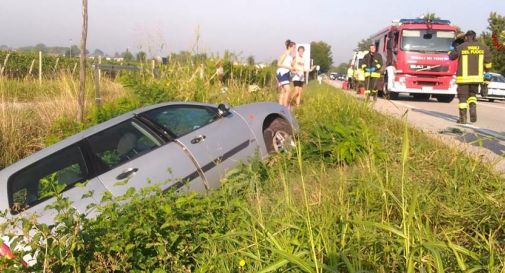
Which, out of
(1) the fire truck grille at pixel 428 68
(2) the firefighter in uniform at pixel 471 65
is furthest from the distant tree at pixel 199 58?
(1) the fire truck grille at pixel 428 68

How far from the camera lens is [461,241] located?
2975 mm

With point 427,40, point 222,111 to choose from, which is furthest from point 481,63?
point 427,40

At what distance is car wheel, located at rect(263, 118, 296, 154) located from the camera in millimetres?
5734

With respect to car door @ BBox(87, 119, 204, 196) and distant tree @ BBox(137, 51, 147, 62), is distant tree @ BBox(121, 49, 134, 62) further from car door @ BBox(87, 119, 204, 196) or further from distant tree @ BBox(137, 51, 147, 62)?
car door @ BBox(87, 119, 204, 196)

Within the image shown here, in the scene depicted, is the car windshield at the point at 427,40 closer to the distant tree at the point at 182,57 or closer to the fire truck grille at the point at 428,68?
the fire truck grille at the point at 428,68

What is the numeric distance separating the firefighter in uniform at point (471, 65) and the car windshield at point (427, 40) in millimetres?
8336

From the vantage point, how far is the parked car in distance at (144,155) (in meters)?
3.67

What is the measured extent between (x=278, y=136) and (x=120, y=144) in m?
2.26

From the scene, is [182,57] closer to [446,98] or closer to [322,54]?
[446,98]

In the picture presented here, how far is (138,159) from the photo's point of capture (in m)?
4.27

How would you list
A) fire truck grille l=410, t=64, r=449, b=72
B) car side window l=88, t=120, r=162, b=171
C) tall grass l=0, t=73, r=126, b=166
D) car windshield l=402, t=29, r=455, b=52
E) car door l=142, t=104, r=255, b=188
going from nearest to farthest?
car side window l=88, t=120, r=162, b=171 < car door l=142, t=104, r=255, b=188 < tall grass l=0, t=73, r=126, b=166 < fire truck grille l=410, t=64, r=449, b=72 < car windshield l=402, t=29, r=455, b=52

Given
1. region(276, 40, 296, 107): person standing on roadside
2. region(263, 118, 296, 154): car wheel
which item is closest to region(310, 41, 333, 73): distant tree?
region(276, 40, 296, 107): person standing on roadside

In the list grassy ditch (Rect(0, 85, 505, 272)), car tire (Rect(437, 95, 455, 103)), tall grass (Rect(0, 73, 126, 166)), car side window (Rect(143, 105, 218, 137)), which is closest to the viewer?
grassy ditch (Rect(0, 85, 505, 272))

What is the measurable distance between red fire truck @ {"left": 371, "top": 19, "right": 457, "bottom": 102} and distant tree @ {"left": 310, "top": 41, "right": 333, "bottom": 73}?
9392cm
